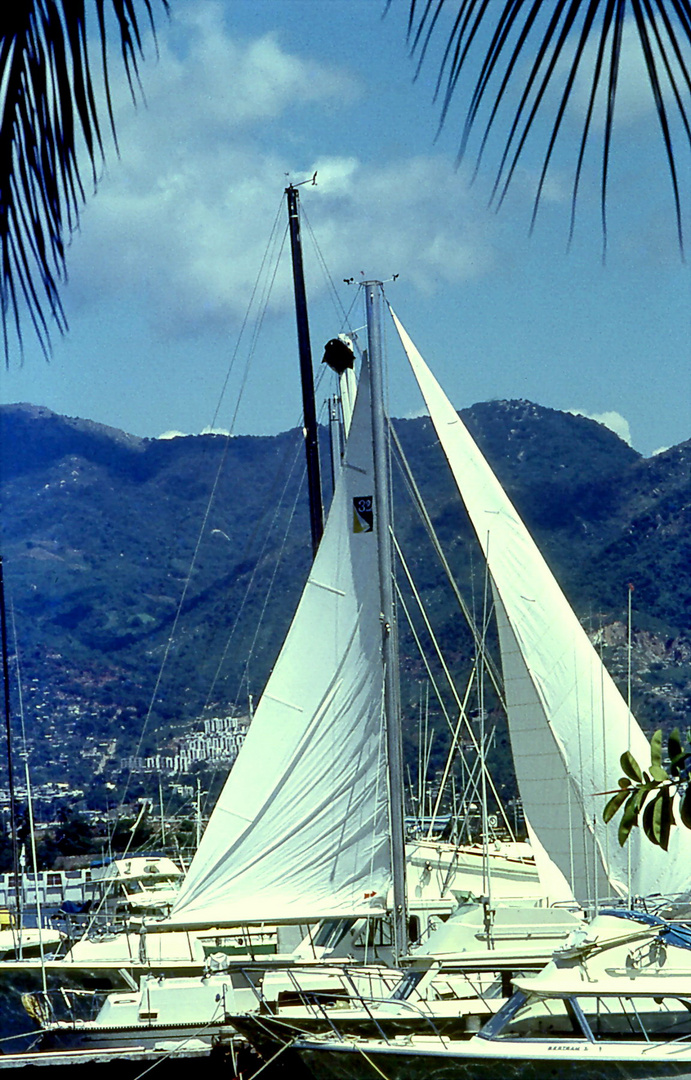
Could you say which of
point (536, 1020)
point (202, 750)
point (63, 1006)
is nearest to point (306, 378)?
point (63, 1006)

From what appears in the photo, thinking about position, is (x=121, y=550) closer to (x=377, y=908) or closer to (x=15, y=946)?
(x=15, y=946)

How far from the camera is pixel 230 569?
89.4m

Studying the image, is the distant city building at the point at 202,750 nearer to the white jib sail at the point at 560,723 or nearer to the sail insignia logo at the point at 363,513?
the white jib sail at the point at 560,723

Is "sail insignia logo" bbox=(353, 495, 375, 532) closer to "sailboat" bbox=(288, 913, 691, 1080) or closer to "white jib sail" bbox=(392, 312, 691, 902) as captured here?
"white jib sail" bbox=(392, 312, 691, 902)

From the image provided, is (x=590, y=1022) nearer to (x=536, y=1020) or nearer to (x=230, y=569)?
(x=536, y=1020)

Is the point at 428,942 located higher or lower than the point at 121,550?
lower

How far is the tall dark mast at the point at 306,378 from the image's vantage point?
→ 72.2ft

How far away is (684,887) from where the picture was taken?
15242mm

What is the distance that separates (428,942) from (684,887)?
9.01 feet

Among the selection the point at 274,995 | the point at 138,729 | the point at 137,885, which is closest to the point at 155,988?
the point at 274,995

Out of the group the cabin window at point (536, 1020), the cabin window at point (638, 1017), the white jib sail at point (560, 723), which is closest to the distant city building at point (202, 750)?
the white jib sail at point (560, 723)

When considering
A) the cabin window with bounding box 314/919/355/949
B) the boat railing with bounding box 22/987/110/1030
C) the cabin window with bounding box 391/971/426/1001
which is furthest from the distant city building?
the cabin window with bounding box 391/971/426/1001

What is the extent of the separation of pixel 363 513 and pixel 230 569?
72.4m

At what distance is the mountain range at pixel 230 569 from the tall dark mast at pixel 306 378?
85.9 ft
